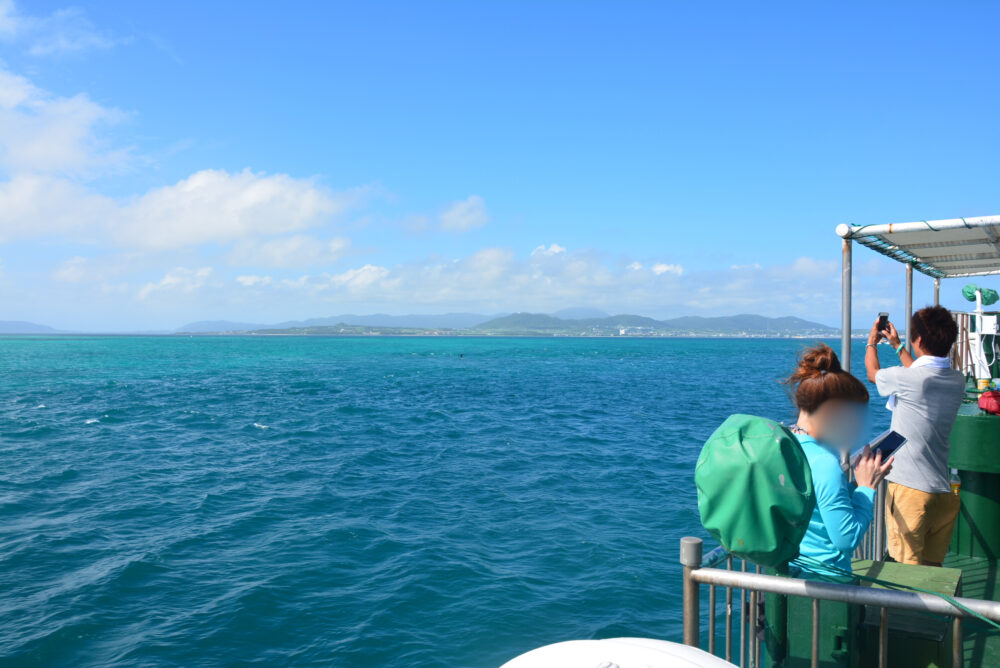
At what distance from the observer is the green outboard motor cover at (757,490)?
279 cm

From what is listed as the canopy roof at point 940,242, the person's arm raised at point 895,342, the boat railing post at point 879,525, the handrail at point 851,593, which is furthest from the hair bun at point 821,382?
the boat railing post at point 879,525

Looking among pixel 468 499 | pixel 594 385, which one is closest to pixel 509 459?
pixel 468 499

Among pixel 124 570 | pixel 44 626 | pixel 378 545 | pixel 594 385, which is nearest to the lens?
pixel 44 626

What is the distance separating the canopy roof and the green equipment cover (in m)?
0.27

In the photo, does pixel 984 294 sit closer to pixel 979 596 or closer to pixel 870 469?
pixel 979 596

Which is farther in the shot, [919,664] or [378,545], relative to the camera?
[378,545]

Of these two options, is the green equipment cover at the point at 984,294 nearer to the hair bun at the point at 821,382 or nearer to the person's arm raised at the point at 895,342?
the person's arm raised at the point at 895,342

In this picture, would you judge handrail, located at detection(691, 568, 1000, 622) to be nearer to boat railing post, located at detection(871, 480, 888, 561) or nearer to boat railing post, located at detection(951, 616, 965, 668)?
boat railing post, located at detection(951, 616, 965, 668)

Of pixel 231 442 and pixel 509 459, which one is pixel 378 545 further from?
Answer: pixel 231 442

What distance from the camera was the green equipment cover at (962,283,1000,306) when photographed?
9852mm

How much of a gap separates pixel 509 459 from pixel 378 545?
34.4 feet

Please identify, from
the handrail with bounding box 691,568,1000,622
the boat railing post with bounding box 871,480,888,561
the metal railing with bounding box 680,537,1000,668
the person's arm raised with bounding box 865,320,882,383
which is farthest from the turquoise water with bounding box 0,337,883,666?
the handrail with bounding box 691,568,1000,622

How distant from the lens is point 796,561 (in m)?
3.46

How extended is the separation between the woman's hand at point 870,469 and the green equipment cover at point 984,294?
850cm
